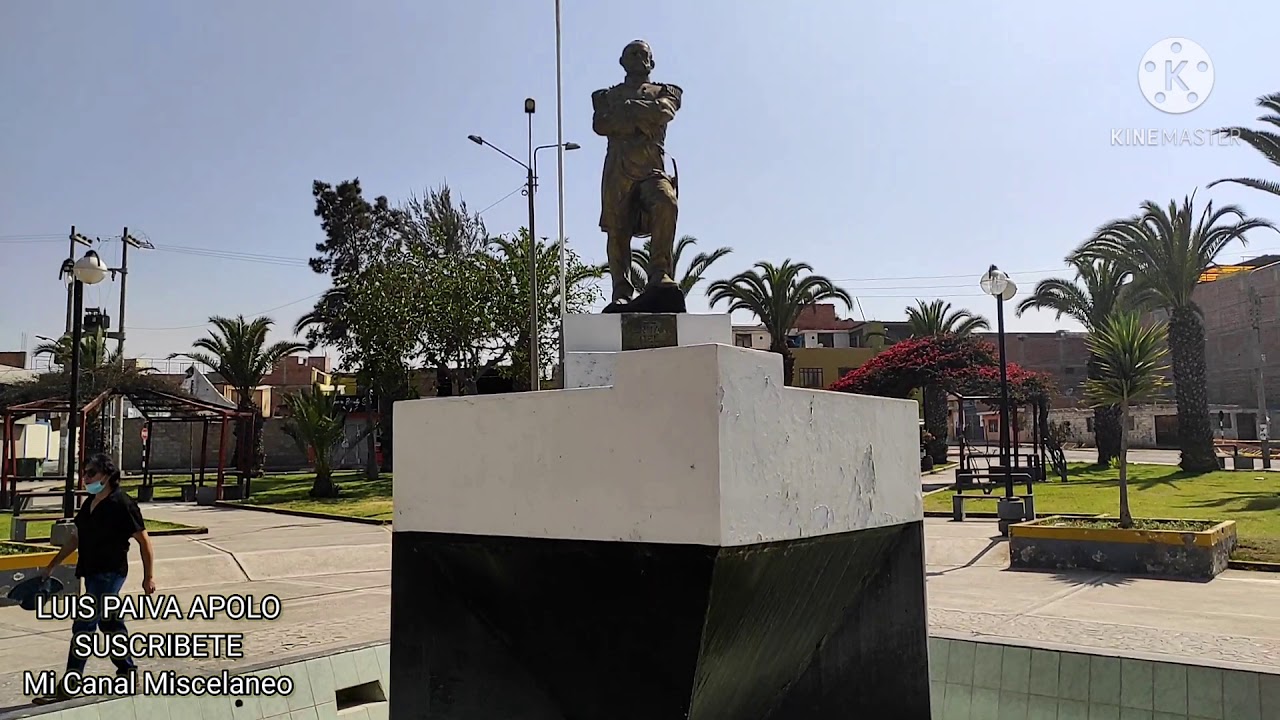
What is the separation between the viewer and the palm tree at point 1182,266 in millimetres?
24812

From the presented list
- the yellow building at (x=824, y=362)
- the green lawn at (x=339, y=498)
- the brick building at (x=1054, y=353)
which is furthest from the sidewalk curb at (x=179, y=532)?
the brick building at (x=1054, y=353)

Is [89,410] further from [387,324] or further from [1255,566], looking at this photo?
[1255,566]

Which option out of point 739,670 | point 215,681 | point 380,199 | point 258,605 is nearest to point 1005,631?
point 739,670

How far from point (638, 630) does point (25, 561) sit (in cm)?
945

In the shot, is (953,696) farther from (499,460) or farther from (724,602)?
(499,460)

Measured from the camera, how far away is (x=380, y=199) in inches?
1601

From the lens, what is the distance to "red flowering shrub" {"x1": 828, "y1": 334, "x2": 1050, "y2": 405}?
26.0 m

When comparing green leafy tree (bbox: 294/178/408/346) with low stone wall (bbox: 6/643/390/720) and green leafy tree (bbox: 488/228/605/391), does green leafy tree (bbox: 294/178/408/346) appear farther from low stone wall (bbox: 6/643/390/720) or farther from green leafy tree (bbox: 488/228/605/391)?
low stone wall (bbox: 6/643/390/720)

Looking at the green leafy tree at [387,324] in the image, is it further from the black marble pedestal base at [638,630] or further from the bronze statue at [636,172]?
the black marble pedestal base at [638,630]

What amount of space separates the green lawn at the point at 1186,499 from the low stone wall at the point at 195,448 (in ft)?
100

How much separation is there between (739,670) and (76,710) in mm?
2968

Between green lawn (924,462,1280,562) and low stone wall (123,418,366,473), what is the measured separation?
3061cm

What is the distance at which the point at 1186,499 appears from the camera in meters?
17.6

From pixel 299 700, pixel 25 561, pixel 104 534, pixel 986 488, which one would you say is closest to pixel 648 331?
pixel 299 700
